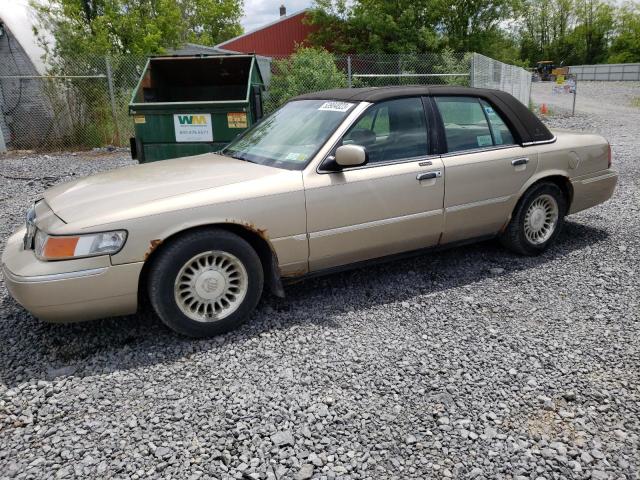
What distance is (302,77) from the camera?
47.4ft

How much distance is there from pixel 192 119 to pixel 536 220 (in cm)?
474

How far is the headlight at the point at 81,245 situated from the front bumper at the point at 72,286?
40 mm

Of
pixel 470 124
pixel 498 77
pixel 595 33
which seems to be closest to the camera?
pixel 470 124

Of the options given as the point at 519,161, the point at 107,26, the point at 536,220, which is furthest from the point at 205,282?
the point at 107,26

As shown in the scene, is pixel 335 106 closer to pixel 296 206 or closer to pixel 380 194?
pixel 380 194

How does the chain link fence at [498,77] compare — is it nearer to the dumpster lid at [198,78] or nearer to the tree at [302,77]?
the tree at [302,77]

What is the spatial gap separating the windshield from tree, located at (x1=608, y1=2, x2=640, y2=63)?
62.6 meters

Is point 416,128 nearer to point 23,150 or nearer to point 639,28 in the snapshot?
point 23,150

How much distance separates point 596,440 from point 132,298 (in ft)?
8.68

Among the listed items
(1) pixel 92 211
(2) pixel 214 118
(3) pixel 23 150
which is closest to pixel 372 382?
(1) pixel 92 211

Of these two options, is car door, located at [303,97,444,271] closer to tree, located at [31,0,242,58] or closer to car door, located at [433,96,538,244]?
car door, located at [433,96,538,244]

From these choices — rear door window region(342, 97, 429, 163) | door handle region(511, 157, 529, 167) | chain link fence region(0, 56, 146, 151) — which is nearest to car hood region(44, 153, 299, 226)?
rear door window region(342, 97, 429, 163)

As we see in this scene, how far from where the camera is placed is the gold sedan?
315 centimetres

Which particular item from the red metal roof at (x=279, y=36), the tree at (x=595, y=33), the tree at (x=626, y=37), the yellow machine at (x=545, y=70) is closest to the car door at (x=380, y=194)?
the red metal roof at (x=279, y=36)
